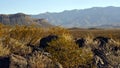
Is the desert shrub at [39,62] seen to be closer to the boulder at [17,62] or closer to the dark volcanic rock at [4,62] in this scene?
the boulder at [17,62]

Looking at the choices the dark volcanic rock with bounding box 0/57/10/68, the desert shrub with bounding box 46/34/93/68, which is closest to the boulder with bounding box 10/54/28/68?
the dark volcanic rock with bounding box 0/57/10/68

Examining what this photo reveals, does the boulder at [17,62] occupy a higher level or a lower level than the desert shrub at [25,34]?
higher

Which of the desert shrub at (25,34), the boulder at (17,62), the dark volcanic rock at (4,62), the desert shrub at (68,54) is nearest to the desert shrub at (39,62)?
the boulder at (17,62)

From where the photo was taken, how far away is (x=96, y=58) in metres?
19.9

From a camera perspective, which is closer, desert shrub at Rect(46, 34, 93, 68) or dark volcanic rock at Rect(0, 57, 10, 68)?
dark volcanic rock at Rect(0, 57, 10, 68)

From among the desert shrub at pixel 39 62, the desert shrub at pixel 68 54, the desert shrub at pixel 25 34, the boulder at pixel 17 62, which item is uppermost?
the boulder at pixel 17 62

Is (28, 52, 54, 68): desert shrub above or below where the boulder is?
below

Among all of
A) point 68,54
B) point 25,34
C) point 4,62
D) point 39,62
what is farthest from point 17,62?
point 25,34

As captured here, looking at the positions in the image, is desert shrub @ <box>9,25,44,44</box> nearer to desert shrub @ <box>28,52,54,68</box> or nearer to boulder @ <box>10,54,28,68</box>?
desert shrub @ <box>28,52,54,68</box>

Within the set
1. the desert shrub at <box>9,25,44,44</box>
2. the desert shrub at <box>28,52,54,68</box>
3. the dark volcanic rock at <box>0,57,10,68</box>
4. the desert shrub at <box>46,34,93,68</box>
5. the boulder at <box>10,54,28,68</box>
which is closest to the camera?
the boulder at <box>10,54,28,68</box>

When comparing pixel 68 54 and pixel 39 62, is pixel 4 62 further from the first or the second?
pixel 68 54

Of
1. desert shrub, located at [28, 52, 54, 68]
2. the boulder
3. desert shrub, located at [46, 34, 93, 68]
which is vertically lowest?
desert shrub, located at [46, 34, 93, 68]

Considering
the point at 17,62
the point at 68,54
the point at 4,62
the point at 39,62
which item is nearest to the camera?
the point at 17,62

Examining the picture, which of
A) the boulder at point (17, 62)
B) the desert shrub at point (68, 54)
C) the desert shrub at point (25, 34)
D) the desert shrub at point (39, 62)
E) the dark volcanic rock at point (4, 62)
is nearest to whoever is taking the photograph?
the boulder at point (17, 62)
